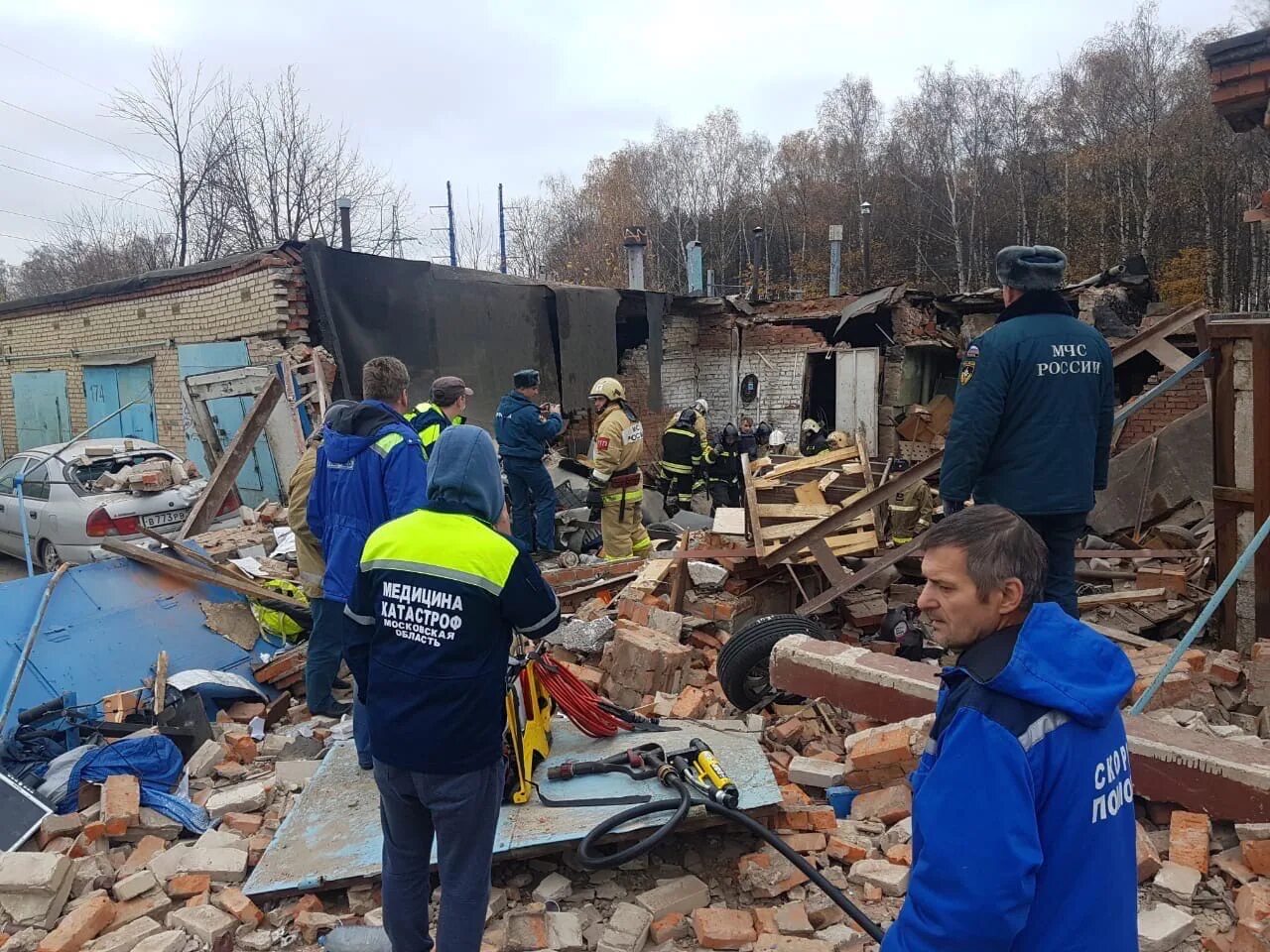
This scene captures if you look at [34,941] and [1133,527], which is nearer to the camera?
[34,941]

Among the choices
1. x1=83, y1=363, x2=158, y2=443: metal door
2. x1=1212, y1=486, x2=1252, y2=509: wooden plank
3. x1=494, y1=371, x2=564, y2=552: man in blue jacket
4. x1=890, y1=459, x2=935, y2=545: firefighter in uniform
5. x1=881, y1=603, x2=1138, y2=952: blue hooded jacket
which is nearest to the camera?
x1=881, y1=603, x2=1138, y2=952: blue hooded jacket

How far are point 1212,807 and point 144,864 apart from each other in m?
4.14

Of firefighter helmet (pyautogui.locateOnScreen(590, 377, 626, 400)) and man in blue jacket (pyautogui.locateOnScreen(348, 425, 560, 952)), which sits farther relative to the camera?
firefighter helmet (pyautogui.locateOnScreen(590, 377, 626, 400))

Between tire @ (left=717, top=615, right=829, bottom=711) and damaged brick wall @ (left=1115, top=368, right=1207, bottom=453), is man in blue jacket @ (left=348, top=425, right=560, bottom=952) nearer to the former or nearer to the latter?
tire @ (left=717, top=615, right=829, bottom=711)

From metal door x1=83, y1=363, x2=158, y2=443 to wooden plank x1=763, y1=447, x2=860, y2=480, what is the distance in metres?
9.70

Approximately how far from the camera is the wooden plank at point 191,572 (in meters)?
5.49

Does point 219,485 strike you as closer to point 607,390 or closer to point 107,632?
point 107,632

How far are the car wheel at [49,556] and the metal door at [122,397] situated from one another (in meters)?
3.39

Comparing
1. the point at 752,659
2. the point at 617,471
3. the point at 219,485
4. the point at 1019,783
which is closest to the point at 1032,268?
the point at 752,659

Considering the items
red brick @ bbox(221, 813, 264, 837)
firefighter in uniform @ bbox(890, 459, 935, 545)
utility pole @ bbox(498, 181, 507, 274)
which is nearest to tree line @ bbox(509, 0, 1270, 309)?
utility pole @ bbox(498, 181, 507, 274)

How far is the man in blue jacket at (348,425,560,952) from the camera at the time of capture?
7.35 ft

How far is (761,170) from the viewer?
126 feet

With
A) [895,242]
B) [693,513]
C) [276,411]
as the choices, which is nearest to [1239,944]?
[693,513]

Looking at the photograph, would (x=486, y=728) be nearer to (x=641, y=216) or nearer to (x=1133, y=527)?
(x=1133, y=527)
